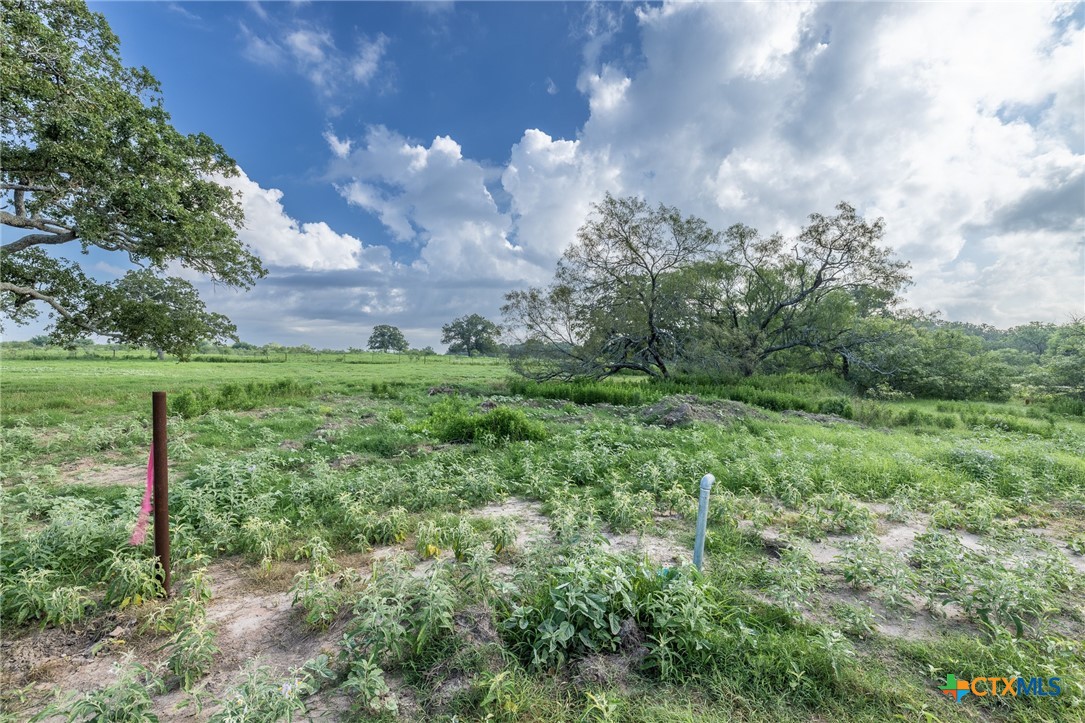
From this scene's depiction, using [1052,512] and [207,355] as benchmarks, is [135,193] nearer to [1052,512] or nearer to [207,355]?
[1052,512]

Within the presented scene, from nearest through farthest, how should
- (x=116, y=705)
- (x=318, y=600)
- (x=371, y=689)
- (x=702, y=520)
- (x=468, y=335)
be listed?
(x=116, y=705)
(x=371, y=689)
(x=318, y=600)
(x=702, y=520)
(x=468, y=335)

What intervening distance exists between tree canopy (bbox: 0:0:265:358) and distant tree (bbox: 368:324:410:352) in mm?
61536

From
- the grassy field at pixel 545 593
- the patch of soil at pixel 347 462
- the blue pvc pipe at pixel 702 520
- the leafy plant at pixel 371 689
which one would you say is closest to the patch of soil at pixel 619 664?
the grassy field at pixel 545 593

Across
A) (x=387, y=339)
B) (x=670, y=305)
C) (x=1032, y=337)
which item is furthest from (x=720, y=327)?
(x=387, y=339)

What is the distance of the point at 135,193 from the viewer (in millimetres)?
12430

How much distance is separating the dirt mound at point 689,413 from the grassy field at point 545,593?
4298 mm

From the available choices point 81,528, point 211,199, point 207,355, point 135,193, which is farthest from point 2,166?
point 207,355

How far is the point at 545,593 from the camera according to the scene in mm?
3162

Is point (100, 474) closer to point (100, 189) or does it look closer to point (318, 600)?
point (318, 600)

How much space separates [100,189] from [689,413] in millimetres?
19280

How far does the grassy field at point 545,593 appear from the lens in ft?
8.30

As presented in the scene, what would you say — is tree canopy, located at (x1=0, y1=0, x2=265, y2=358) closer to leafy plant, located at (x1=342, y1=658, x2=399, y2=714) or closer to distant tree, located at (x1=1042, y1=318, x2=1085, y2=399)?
leafy plant, located at (x1=342, y1=658, x2=399, y2=714)

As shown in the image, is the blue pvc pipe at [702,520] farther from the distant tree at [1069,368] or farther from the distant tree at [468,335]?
the distant tree at [468,335]

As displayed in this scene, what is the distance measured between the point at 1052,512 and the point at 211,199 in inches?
930
